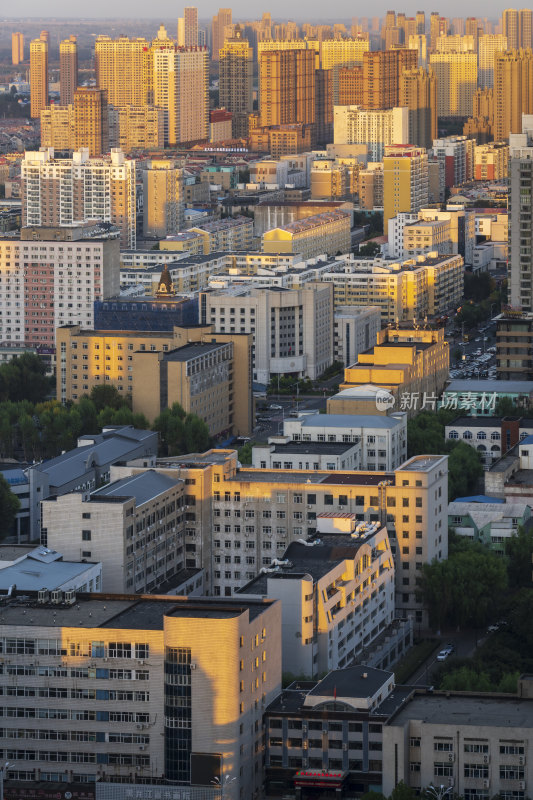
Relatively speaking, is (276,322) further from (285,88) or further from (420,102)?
(285,88)

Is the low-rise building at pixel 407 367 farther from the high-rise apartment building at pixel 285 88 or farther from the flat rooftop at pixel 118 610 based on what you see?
the high-rise apartment building at pixel 285 88

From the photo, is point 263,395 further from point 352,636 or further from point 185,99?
point 185,99

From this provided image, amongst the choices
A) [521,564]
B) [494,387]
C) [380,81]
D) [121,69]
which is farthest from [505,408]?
[121,69]

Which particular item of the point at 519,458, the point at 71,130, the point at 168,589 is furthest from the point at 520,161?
the point at 71,130

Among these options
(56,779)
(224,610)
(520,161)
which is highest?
(520,161)

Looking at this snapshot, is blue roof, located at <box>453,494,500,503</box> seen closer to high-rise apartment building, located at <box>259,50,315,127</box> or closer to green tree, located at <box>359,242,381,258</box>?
green tree, located at <box>359,242,381,258</box>

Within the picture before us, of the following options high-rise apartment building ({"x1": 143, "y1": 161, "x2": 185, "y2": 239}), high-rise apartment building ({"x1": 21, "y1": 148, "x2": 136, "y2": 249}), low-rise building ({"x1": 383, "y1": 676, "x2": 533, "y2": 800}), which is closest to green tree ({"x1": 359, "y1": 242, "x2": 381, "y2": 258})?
high-rise apartment building ({"x1": 21, "y1": 148, "x2": 136, "y2": 249})
